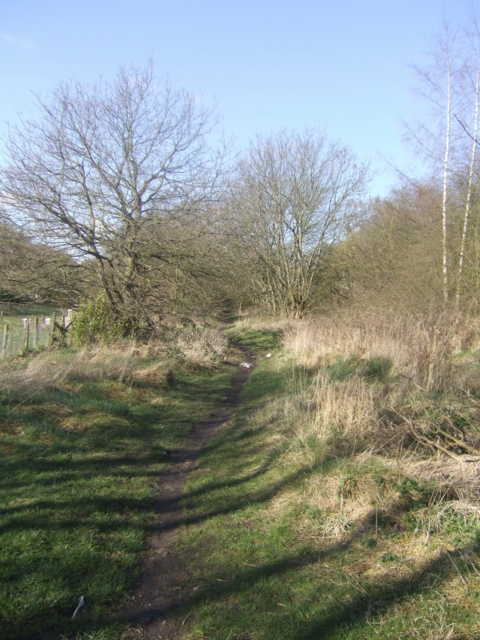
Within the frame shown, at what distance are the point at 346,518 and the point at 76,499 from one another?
265 centimetres

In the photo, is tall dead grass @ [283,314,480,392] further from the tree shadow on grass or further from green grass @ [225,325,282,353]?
the tree shadow on grass

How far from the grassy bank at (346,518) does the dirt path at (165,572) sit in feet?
0.34

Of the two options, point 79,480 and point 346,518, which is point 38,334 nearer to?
point 79,480

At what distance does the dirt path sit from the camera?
318 cm

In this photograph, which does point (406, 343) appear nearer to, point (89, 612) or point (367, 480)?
point (367, 480)

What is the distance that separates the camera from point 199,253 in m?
14.9

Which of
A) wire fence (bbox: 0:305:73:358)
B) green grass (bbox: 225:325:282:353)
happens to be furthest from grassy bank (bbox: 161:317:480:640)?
green grass (bbox: 225:325:282:353)

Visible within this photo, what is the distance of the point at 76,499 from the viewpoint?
4.67m

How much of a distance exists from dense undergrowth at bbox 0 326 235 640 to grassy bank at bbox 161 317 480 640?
0.59 m

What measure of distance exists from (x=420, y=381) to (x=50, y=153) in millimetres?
11955

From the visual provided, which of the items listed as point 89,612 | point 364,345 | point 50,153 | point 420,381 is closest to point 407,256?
point 364,345

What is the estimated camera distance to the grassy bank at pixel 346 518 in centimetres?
315

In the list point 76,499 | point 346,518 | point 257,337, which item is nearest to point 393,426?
point 346,518

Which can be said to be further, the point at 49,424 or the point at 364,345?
the point at 364,345
